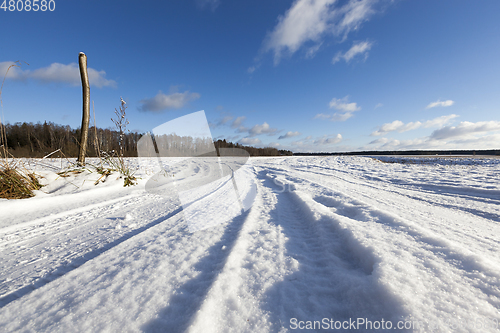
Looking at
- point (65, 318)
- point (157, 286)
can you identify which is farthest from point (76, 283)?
point (157, 286)

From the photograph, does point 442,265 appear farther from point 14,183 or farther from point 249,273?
point 14,183

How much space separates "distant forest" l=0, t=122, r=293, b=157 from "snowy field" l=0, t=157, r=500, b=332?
2.81 metres

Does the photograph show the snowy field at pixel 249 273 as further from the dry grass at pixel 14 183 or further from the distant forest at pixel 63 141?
the distant forest at pixel 63 141

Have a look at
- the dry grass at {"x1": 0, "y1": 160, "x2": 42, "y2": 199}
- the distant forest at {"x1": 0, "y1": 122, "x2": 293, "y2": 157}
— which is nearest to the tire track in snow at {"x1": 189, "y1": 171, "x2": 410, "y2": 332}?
the dry grass at {"x1": 0, "y1": 160, "x2": 42, "y2": 199}

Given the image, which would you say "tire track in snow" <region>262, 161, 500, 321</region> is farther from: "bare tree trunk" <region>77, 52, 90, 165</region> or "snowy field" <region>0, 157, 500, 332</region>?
"bare tree trunk" <region>77, 52, 90, 165</region>

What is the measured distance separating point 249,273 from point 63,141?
10907mm

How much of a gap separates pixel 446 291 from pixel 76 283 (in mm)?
2126

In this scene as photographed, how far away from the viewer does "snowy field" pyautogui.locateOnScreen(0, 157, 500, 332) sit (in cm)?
87

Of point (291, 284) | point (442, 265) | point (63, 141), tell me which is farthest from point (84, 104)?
point (442, 265)

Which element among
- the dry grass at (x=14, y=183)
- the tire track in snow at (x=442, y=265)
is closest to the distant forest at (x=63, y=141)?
the dry grass at (x=14, y=183)

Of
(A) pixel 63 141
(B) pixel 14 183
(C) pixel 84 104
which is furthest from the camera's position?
(A) pixel 63 141

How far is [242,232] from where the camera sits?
5.90 ft

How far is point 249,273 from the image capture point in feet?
4.02

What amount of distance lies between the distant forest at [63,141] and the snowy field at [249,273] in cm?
281
